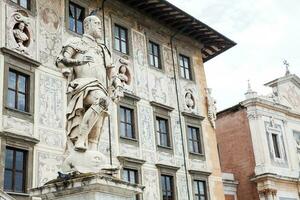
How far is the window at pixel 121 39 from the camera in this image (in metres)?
22.2

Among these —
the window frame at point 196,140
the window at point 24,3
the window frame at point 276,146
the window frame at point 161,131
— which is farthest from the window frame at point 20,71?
the window frame at point 276,146

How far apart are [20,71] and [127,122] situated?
19.4 ft

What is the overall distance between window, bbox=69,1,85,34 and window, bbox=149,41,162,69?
4592 millimetres

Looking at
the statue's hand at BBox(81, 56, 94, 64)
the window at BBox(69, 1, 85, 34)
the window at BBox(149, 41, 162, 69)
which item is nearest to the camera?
the statue's hand at BBox(81, 56, 94, 64)

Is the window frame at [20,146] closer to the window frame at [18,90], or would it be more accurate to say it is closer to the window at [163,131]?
the window frame at [18,90]

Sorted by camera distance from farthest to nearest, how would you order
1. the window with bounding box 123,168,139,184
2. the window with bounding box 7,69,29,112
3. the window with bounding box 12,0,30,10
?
1. the window with bounding box 123,168,139,184
2. the window with bounding box 12,0,30,10
3. the window with bounding box 7,69,29,112

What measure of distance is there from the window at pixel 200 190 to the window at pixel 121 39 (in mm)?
7567

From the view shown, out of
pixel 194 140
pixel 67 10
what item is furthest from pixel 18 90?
pixel 194 140

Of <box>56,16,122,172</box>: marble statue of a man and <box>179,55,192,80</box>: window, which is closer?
<box>56,16,122,172</box>: marble statue of a man

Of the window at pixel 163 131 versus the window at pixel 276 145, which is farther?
the window at pixel 276 145

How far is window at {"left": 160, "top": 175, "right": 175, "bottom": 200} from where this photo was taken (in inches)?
846

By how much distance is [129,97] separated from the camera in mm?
21219

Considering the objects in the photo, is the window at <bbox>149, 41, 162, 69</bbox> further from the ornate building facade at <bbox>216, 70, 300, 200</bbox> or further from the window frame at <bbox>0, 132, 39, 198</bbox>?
the ornate building facade at <bbox>216, 70, 300, 200</bbox>

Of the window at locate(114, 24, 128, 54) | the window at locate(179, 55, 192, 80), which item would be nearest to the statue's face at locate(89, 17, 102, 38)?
the window at locate(114, 24, 128, 54)
